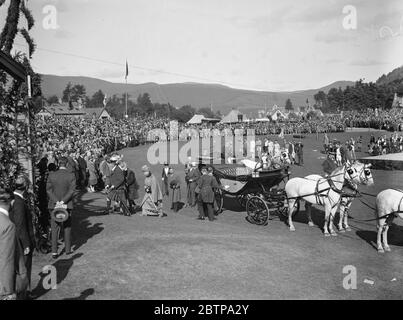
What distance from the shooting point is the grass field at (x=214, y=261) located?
8.02 m

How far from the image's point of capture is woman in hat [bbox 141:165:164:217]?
47.9ft

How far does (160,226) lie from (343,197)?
5.46 meters

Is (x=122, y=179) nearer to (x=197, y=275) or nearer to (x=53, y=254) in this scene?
(x=53, y=254)

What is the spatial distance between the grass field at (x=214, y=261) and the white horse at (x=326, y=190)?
67 cm

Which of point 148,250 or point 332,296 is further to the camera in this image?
point 148,250

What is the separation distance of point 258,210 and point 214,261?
501 centimetres

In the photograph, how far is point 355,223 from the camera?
14719mm

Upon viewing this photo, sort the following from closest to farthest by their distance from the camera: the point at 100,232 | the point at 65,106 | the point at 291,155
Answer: the point at 100,232, the point at 291,155, the point at 65,106

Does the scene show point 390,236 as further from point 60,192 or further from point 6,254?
point 6,254

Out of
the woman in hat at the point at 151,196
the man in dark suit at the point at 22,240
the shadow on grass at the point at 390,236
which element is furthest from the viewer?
the woman in hat at the point at 151,196

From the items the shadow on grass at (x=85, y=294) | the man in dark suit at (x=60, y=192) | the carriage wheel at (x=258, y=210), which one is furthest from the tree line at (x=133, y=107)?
the shadow on grass at (x=85, y=294)

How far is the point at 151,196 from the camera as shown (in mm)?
14695

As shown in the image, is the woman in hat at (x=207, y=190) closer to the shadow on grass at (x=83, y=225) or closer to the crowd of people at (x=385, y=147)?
→ the shadow on grass at (x=83, y=225)
